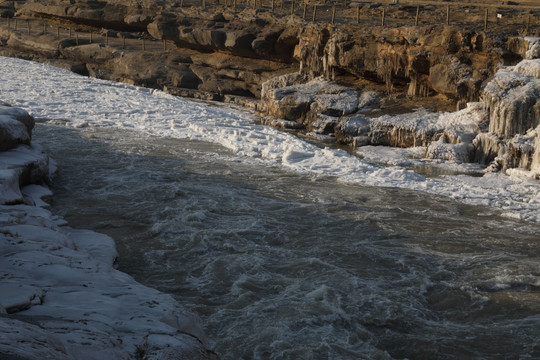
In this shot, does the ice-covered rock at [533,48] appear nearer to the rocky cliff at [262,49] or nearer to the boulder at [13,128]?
the rocky cliff at [262,49]

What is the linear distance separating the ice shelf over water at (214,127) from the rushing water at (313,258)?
794 mm

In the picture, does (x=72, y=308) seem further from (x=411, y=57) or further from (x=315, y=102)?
(x=315, y=102)

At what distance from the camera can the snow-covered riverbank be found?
478 centimetres

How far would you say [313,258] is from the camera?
32.8 ft

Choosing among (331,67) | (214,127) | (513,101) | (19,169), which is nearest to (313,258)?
(19,169)

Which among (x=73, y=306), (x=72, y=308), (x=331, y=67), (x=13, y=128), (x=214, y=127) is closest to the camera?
(x=72, y=308)

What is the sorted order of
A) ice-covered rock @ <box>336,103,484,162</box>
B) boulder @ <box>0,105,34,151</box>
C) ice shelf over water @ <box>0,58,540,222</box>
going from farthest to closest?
ice-covered rock @ <box>336,103,484,162</box> < ice shelf over water @ <box>0,58,540,222</box> < boulder @ <box>0,105,34,151</box>

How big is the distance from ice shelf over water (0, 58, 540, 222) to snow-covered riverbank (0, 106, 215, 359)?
23.5ft

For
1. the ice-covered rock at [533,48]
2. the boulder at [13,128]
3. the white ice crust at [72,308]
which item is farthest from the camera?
the ice-covered rock at [533,48]

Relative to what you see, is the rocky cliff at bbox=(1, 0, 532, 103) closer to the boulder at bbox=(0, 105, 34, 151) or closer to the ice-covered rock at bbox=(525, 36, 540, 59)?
the ice-covered rock at bbox=(525, 36, 540, 59)

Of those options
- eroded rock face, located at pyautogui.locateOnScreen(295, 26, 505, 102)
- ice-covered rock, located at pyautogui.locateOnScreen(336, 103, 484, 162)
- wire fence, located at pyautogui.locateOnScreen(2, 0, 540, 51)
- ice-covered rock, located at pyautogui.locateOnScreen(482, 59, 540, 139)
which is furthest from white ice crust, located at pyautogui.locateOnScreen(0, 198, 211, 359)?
wire fence, located at pyautogui.locateOnScreen(2, 0, 540, 51)

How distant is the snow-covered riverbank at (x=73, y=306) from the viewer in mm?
4777

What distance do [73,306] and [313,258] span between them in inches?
180

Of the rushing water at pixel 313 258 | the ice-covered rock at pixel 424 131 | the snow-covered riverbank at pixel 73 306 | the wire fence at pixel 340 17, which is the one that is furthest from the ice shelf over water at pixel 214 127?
the snow-covered riverbank at pixel 73 306
